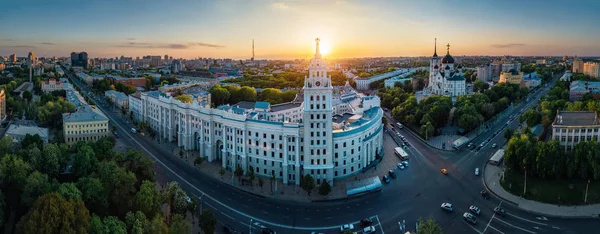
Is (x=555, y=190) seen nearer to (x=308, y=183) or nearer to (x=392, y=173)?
(x=392, y=173)

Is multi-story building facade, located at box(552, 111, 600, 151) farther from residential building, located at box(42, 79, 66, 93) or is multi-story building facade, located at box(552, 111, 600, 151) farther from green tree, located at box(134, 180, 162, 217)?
residential building, located at box(42, 79, 66, 93)

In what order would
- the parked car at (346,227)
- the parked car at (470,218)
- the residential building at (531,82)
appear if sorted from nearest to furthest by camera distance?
the parked car at (346,227), the parked car at (470,218), the residential building at (531,82)

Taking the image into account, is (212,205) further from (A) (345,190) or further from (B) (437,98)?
(B) (437,98)

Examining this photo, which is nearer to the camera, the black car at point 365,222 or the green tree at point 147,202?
the green tree at point 147,202

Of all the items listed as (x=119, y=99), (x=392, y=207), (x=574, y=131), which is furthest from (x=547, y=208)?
(x=119, y=99)

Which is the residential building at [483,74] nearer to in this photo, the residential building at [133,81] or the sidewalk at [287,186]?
the sidewalk at [287,186]

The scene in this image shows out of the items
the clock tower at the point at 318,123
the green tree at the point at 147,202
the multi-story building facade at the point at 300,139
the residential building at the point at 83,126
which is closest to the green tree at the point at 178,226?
the green tree at the point at 147,202
